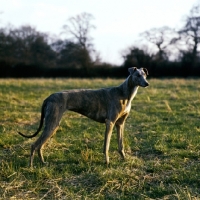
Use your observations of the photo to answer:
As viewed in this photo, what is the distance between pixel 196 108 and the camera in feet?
44.1

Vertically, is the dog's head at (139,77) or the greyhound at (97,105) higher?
the dog's head at (139,77)

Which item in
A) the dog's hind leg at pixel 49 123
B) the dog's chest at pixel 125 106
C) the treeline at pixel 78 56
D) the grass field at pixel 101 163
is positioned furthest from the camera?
the treeline at pixel 78 56

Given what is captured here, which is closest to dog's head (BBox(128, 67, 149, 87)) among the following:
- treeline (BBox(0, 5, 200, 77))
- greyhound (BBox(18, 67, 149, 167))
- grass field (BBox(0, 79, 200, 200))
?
greyhound (BBox(18, 67, 149, 167))

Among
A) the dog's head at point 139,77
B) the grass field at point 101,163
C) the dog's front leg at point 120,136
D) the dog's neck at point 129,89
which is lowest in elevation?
the grass field at point 101,163

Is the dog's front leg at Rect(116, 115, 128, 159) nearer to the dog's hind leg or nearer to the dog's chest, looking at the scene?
the dog's chest

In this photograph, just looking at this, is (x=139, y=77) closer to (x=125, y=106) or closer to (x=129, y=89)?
(x=129, y=89)

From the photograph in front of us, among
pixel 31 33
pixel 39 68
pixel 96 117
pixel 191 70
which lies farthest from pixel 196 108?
pixel 31 33

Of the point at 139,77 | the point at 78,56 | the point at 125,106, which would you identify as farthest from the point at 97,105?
the point at 78,56

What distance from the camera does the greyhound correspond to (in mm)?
6168

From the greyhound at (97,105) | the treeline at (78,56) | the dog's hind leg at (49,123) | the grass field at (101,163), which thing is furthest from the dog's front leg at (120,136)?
the treeline at (78,56)

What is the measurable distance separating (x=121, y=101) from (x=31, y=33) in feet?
156

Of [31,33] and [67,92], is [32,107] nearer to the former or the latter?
[67,92]

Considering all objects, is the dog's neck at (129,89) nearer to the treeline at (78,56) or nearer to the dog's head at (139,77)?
the dog's head at (139,77)

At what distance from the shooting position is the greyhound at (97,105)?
20.2 feet
